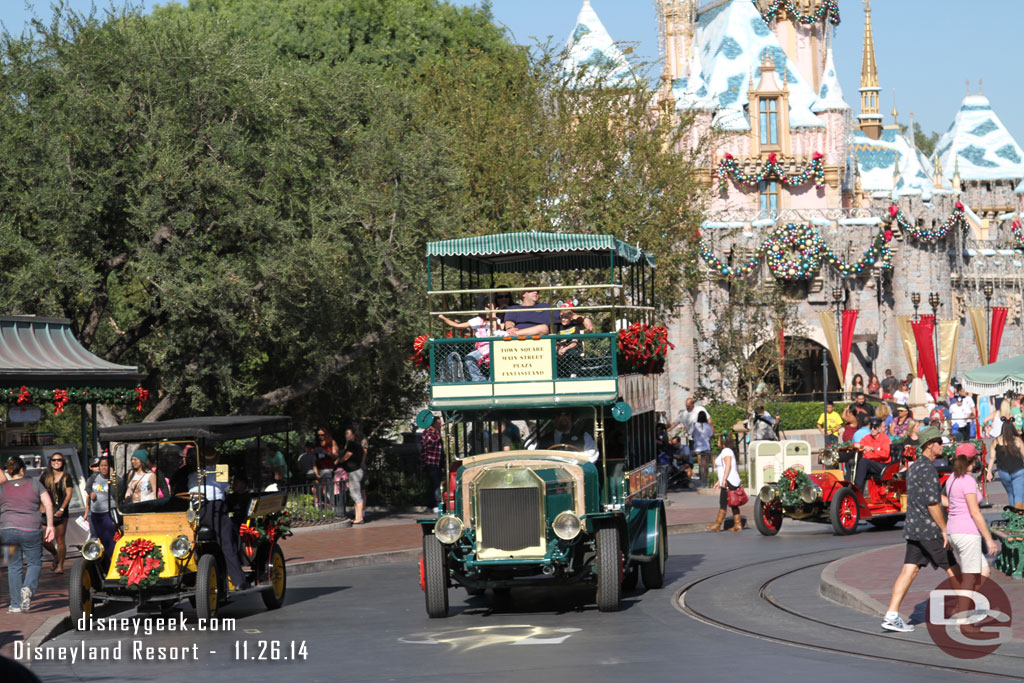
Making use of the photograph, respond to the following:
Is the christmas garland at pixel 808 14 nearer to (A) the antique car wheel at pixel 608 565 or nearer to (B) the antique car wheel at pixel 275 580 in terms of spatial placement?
(B) the antique car wheel at pixel 275 580

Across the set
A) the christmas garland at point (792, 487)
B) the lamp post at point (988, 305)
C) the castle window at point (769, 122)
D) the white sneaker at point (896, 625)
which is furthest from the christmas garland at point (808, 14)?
the white sneaker at point (896, 625)

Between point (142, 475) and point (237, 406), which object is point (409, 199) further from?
point (142, 475)

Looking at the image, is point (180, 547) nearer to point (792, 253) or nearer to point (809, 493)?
point (809, 493)

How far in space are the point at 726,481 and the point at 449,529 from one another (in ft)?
29.9

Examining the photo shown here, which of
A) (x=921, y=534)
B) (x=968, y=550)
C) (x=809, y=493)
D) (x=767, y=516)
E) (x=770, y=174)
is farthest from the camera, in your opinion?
(x=770, y=174)

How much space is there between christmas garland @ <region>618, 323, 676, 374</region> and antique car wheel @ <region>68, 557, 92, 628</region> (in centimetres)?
560

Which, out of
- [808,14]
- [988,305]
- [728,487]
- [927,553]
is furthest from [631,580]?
[808,14]

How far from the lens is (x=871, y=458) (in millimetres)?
20859

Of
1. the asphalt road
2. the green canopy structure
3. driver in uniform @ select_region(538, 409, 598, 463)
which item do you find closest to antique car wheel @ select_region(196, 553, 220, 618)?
the asphalt road

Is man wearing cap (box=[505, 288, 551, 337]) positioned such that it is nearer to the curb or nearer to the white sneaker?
the curb

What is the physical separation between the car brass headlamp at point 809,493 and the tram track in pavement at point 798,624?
9.81 ft

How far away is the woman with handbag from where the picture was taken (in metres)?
21.2

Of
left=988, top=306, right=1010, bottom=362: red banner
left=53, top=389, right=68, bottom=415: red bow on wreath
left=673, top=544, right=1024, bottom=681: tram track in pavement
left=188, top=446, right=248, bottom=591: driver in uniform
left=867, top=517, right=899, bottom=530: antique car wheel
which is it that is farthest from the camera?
left=988, top=306, right=1010, bottom=362: red banner

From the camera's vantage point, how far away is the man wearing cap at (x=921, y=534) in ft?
37.3
